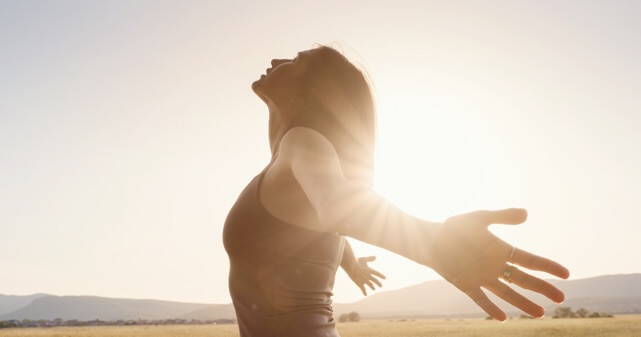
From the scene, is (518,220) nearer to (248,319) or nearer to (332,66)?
(248,319)

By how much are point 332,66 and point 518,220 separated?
1230mm

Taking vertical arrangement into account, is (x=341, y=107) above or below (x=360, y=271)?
above

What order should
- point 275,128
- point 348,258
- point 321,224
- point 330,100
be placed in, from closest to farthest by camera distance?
point 321,224 → point 330,100 → point 275,128 → point 348,258

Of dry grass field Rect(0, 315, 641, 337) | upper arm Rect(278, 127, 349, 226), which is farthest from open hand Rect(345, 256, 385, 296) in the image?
dry grass field Rect(0, 315, 641, 337)

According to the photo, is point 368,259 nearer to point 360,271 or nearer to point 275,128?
point 360,271

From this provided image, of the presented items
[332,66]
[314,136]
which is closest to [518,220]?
[314,136]

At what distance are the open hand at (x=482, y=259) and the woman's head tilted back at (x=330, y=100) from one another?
94 cm

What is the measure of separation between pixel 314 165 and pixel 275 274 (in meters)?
0.48

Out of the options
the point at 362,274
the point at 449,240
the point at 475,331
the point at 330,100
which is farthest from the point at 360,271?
the point at 475,331

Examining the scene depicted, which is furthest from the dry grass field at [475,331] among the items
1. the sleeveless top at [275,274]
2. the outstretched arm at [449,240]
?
the outstretched arm at [449,240]

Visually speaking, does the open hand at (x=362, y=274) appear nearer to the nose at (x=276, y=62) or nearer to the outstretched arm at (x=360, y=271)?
the outstretched arm at (x=360, y=271)

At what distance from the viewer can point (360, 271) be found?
339 cm

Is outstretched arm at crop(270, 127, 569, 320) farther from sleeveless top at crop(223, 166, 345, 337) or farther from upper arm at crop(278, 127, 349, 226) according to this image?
sleeveless top at crop(223, 166, 345, 337)

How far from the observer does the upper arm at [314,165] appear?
129cm
